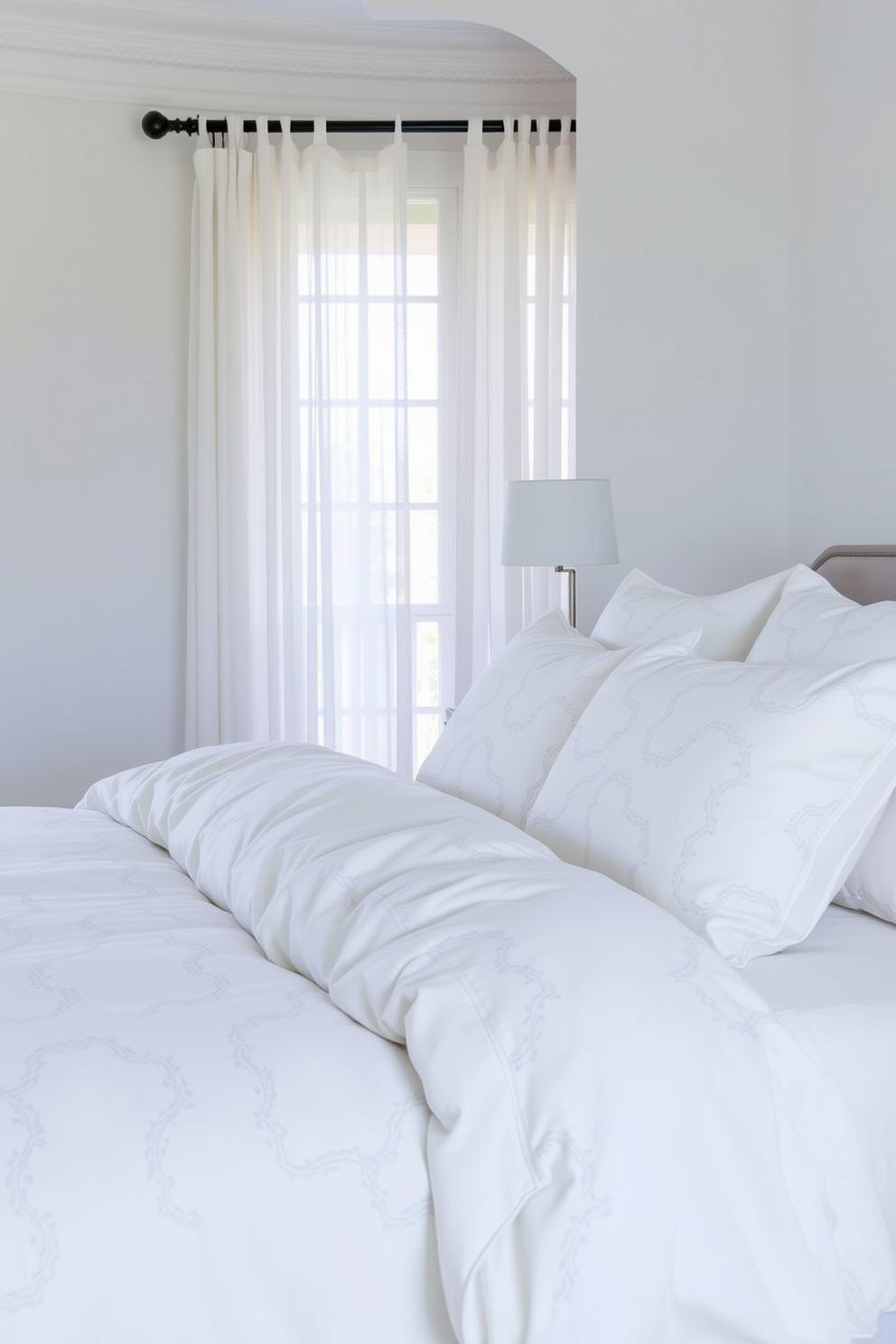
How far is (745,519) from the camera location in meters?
3.38

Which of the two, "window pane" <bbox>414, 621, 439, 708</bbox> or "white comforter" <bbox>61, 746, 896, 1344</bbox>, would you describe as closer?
"white comforter" <bbox>61, 746, 896, 1344</bbox>

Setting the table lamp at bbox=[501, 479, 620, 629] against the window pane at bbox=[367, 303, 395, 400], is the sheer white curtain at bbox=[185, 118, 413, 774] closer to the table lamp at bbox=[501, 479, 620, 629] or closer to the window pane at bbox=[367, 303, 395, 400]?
the window pane at bbox=[367, 303, 395, 400]

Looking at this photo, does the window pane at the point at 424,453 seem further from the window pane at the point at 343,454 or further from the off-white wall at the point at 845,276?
the off-white wall at the point at 845,276

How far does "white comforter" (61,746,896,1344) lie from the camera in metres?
1.05

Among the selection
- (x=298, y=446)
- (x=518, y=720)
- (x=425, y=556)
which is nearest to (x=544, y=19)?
(x=298, y=446)

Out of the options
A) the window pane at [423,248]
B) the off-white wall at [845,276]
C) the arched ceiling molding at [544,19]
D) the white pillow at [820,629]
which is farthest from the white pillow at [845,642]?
the window pane at [423,248]

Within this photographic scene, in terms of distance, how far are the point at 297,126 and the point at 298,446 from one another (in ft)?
3.53

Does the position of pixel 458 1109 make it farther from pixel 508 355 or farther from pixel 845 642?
pixel 508 355

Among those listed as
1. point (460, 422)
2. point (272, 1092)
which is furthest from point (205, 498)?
point (272, 1092)

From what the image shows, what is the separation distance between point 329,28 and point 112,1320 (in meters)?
4.06

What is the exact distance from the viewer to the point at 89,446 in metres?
4.27

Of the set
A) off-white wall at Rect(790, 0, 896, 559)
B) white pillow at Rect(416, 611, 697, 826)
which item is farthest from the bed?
off-white wall at Rect(790, 0, 896, 559)

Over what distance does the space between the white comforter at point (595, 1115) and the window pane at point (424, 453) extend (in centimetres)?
297

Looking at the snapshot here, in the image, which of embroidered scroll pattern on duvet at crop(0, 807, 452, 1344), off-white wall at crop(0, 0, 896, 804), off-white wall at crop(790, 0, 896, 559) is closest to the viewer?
embroidered scroll pattern on duvet at crop(0, 807, 452, 1344)
